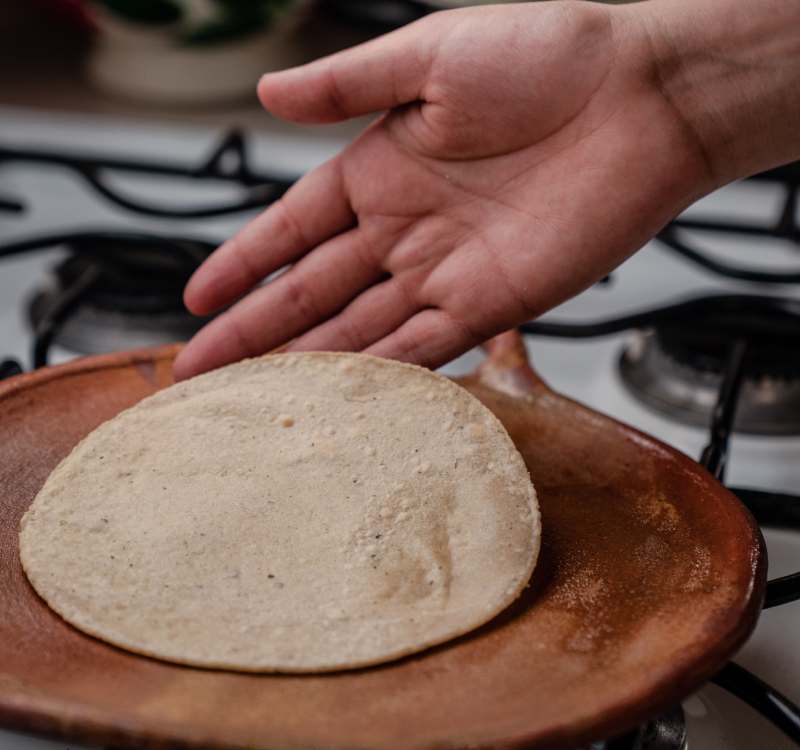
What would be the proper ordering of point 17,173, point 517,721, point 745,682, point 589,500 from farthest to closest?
point 17,173
point 589,500
point 745,682
point 517,721

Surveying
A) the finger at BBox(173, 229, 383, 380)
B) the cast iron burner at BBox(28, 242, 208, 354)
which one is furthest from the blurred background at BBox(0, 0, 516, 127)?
the finger at BBox(173, 229, 383, 380)

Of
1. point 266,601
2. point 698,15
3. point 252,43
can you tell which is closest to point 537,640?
point 266,601

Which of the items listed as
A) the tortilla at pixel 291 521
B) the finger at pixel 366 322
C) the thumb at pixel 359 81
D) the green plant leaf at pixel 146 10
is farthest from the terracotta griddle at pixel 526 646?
the green plant leaf at pixel 146 10

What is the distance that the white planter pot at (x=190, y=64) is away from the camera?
1.34m

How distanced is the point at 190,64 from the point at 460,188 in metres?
0.69

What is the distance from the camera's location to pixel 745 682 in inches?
22.0

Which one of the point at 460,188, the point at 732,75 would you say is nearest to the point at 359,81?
the point at 460,188

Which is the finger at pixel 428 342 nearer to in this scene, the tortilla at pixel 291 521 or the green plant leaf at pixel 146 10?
the tortilla at pixel 291 521

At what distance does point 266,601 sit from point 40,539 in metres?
0.14

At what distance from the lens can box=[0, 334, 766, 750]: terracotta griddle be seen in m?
0.45

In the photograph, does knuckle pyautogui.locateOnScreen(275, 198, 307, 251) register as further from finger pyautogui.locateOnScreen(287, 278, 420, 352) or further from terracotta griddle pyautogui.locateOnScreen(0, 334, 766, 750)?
terracotta griddle pyautogui.locateOnScreen(0, 334, 766, 750)

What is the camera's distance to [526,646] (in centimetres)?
53

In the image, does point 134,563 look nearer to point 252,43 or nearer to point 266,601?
point 266,601

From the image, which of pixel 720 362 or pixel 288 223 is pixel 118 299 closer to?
pixel 288 223
